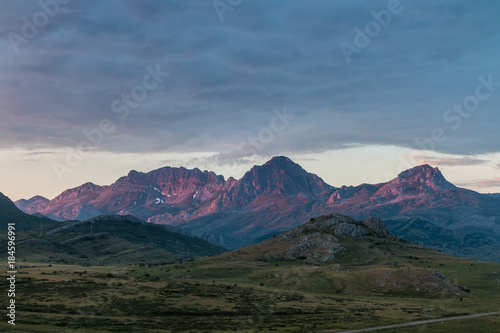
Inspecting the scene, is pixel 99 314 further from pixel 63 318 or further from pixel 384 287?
pixel 384 287

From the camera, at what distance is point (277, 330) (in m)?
93.0

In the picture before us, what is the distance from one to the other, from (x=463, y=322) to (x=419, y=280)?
2871 inches

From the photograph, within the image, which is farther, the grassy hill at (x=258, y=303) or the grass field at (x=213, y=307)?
the grassy hill at (x=258, y=303)

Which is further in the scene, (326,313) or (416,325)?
(326,313)

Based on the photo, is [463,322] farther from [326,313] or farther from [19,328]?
[19,328]

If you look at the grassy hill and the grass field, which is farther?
the grassy hill

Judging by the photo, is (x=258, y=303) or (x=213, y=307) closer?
(x=213, y=307)

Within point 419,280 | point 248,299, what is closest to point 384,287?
point 419,280

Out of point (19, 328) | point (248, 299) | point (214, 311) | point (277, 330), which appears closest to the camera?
point (19, 328)

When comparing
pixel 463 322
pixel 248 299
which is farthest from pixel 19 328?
pixel 463 322

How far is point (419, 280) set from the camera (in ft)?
580

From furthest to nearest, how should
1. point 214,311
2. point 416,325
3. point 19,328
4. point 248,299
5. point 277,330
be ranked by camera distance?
point 248,299, point 214,311, point 416,325, point 277,330, point 19,328

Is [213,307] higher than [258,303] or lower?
higher

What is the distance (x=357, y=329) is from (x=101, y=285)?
262 feet
